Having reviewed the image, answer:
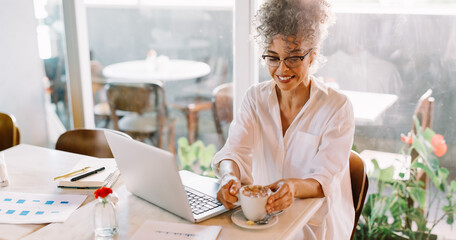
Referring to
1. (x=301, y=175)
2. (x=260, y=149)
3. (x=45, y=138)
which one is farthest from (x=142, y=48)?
(x=301, y=175)

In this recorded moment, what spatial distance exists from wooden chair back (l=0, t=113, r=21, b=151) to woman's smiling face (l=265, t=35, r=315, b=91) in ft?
4.80

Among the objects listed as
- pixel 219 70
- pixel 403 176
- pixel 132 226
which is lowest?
pixel 403 176

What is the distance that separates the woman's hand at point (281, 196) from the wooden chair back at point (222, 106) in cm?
143

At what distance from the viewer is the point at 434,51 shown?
230 cm

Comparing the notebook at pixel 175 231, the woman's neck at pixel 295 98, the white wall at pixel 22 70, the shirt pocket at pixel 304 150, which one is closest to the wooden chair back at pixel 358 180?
the shirt pocket at pixel 304 150

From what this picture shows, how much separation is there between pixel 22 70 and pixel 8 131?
2.17 feet

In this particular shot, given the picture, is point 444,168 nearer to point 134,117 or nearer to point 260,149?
point 260,149

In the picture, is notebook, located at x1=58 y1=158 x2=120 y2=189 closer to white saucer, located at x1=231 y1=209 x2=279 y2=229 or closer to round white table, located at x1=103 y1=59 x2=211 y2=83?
white saucer, located at x1=231 y1=209 x2=279 y2=229

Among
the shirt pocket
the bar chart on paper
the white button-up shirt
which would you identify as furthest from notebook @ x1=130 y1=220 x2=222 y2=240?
the shirt pocket

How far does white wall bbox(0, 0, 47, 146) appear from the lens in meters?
2.93

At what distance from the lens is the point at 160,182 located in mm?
1438

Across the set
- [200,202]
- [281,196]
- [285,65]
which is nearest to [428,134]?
[285,65]

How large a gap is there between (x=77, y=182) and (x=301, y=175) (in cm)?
82

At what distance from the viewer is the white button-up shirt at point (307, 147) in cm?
166
